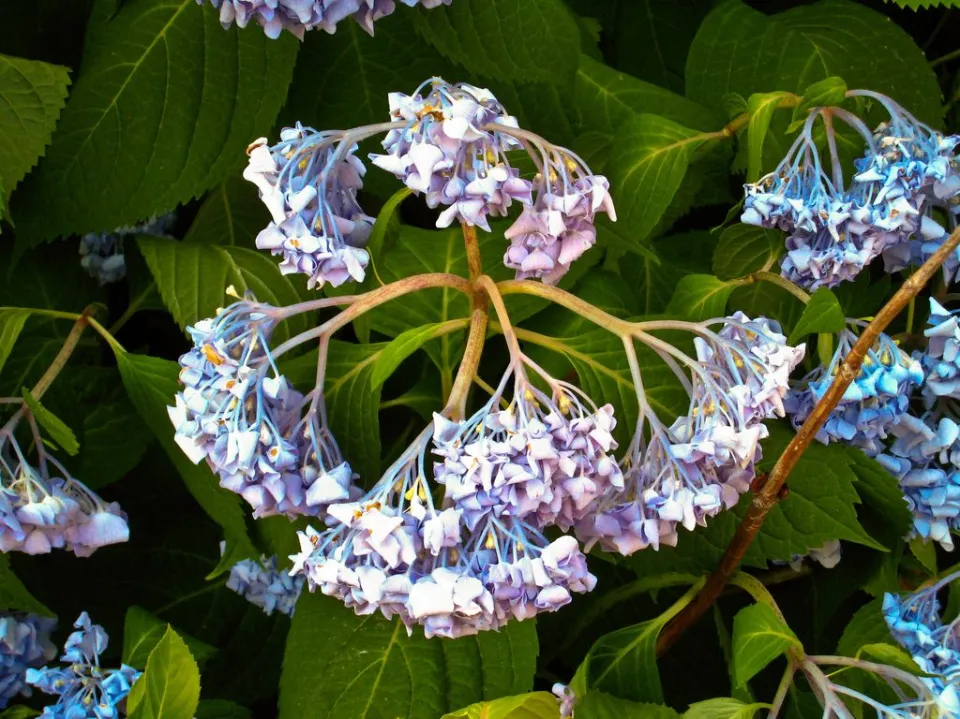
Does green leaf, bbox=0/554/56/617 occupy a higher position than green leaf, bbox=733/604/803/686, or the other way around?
green leaf, bbox=733/604/803/686

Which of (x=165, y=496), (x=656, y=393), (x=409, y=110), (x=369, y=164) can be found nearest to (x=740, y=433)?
(x=656, y=393)

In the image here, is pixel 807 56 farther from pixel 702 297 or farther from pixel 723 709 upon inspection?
pixel 723 709

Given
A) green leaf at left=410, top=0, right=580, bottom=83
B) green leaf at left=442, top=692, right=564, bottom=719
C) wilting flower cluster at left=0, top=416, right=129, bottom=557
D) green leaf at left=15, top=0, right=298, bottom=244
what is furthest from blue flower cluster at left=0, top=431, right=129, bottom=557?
green leaf at left=410, top=0, right=580, bottom=83

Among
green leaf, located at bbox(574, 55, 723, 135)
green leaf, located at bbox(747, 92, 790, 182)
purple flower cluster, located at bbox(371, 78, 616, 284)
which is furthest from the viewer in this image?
green leaf, located at bbox(574, 55, 723, 135)

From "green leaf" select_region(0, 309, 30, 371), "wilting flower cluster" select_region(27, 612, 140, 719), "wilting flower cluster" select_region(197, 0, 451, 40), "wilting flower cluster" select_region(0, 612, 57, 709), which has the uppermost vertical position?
"wilting flower cluster" select_region(197, 0, 451, 40)

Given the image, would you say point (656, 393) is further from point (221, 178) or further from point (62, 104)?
point (62, 104)

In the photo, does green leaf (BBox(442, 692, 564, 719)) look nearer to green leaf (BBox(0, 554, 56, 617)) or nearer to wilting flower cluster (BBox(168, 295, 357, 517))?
wilting flower cluster (BBox(168, 295, 357, 517))
